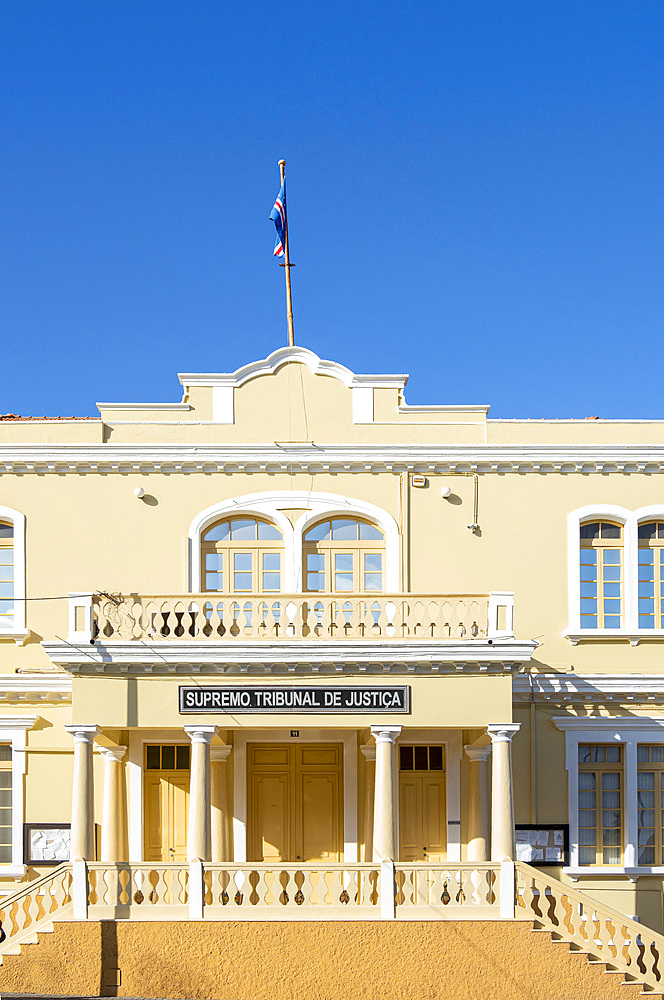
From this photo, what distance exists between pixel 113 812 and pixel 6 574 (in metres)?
4.53

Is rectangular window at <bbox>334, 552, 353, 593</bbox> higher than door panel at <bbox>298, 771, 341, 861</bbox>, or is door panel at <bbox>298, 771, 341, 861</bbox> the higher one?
rectangular window at <bbox>334, 552, 353, 593</bbox>

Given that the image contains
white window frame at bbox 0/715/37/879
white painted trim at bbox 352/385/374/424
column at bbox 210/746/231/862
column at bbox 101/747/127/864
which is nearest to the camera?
column at bbox 101/747/127/864

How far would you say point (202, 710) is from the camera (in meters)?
16.0

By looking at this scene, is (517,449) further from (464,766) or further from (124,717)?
(124,717)

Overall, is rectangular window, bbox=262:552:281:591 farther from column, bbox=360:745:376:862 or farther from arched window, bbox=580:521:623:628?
arched window, bbox=580:521:623:628

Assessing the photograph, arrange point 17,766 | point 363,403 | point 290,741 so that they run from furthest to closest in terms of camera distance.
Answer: point 363,403
point 290,741
point 17,766

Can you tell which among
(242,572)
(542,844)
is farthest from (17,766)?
(542,844)

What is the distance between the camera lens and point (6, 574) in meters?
18.8

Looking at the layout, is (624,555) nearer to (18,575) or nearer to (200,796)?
(200,796)

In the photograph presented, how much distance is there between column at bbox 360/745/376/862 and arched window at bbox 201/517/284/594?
10.6ft

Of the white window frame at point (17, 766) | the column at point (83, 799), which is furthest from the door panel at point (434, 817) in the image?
the white window frame at point (17, 766)

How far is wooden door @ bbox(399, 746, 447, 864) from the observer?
59.7ft

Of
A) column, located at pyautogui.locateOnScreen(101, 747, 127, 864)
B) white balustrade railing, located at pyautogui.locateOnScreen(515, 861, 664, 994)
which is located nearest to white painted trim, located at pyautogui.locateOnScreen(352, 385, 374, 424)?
column, located at pyautogui.locateOnScreen(101, 747, 127, 864)

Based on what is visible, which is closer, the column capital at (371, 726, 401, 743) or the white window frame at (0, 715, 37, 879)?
the column capital at (371, 726, 401, 743)
